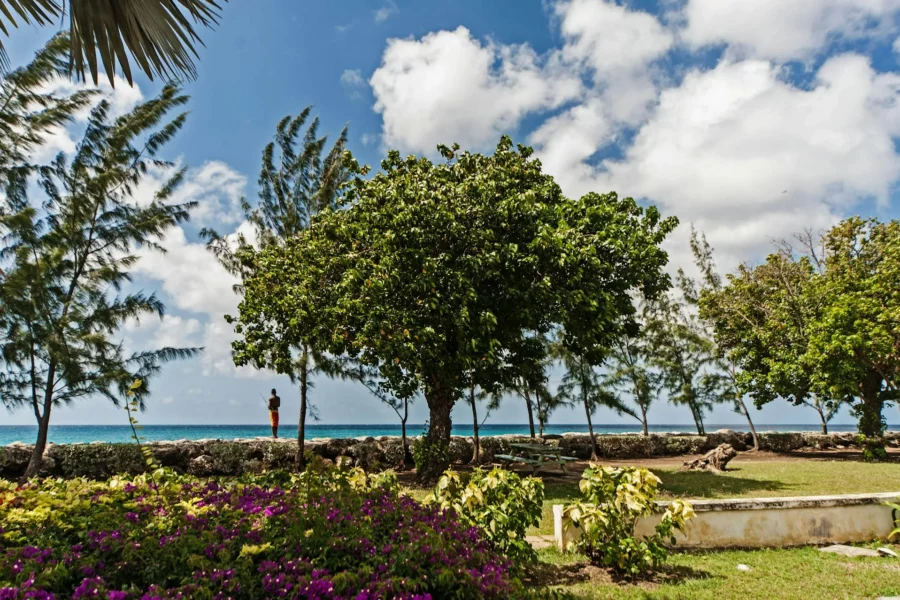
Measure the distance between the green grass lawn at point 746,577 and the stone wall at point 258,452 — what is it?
586 cm

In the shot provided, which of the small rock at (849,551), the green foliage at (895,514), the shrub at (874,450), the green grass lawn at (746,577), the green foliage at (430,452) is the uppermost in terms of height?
the green foliage at (430,452)

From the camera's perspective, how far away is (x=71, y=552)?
2865 mm

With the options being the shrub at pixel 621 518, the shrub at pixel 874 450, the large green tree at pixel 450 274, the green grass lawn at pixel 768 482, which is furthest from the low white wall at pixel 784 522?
the shrub at pixel 874 450

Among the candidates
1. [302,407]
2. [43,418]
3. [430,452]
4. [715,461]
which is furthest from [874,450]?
[43,418]

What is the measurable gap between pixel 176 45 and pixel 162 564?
3.13 metres

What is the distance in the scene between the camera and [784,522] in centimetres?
637

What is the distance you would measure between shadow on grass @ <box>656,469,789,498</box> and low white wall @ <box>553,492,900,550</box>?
3.48 m

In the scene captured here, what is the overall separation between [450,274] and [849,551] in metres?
7.22

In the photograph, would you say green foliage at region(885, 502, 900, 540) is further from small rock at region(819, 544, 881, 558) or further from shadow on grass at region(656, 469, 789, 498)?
shadow on grass at region(656, 469, 789, 498)

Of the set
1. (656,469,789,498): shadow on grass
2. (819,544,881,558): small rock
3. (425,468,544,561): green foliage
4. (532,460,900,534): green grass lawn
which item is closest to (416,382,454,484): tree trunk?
(532,460,900,534): green grass lawn

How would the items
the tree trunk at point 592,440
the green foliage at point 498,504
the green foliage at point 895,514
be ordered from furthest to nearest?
the tree trunk at point 592,440 → the green foliage at point 895,514 → the green foliage at point 498,504

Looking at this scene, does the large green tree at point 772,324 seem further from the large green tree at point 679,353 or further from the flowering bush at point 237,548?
the flowering bush at point 237,548

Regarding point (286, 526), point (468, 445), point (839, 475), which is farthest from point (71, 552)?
point (839, 475)

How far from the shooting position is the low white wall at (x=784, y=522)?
20.3 ft
